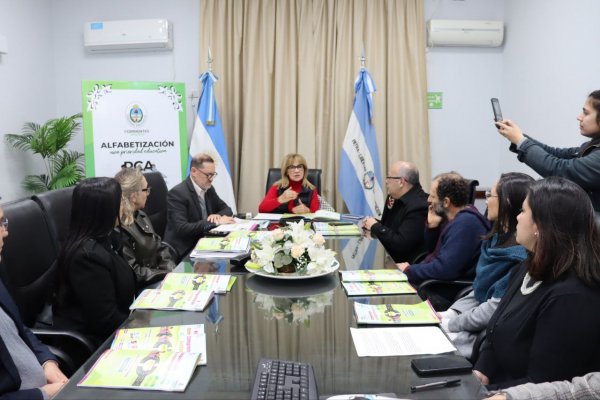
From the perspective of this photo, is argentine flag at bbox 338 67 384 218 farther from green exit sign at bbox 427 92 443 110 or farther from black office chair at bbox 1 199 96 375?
Answer: black office chair at bbox 1 199 96 375

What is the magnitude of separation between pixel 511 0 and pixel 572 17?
110 cm

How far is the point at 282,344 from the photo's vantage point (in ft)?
4.44

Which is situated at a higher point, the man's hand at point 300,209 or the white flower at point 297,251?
the white flower at point 297,251

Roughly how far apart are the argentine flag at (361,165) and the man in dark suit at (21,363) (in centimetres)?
344

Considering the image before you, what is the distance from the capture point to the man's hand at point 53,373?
154 cm

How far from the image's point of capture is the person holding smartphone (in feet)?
7.99

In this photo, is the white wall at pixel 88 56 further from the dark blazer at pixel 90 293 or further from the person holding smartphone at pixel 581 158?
the dark blazer at pixel 90 293

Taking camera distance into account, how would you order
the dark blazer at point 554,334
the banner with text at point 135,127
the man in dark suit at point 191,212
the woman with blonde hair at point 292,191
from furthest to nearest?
1. the banner with text at point 135,127
2. the woman with blonde hair at point 292,191
3. the man in dark suit at point 191,212
4. the dark blazer at point 554,334

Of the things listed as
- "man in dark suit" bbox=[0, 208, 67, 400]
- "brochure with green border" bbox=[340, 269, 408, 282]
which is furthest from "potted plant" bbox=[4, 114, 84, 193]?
"brochure with green border" bbox=[340, 269, 408, 282]

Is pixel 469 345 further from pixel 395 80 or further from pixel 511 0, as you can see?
pixel 511 0

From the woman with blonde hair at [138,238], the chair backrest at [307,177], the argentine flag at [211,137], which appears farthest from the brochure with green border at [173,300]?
the argentine flag at [211,137]

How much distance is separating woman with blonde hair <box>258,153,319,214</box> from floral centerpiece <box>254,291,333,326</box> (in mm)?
2095

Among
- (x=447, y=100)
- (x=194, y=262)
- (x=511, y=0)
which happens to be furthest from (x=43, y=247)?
(x=511, y=0)

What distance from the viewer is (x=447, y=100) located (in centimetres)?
507
